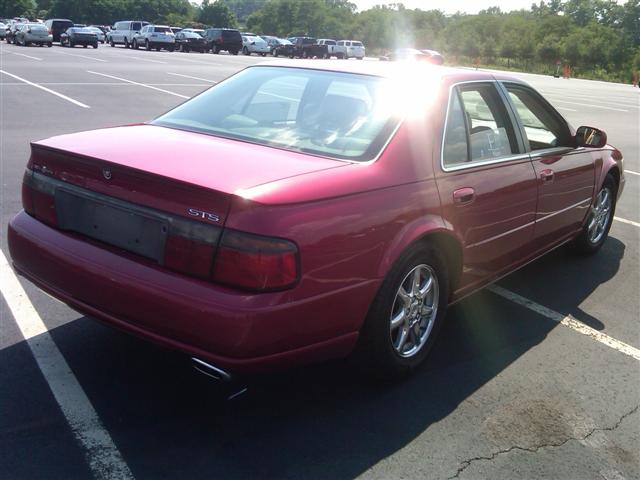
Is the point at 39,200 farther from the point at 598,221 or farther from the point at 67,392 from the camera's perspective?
the point at 598,221

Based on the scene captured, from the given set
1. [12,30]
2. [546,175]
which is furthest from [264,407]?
[12,30]

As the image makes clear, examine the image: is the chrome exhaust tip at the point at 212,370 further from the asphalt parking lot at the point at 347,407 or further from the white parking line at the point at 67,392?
the white parking line at the point at 67,392

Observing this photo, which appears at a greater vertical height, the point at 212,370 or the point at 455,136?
the point at 455,136

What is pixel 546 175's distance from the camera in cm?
463

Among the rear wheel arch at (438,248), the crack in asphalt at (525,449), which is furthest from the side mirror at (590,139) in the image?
the crack in asphalt at (525,449)

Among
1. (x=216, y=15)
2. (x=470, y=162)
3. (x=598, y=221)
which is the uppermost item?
(x=216, y=15)

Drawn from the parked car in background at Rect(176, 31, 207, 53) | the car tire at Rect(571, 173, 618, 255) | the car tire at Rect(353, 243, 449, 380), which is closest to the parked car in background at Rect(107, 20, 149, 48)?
the parked car in background at Rect(176, 31, 207, 53)

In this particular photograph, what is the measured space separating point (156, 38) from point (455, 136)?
48097 millimetres

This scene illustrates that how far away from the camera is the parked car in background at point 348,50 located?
54844 millimetres

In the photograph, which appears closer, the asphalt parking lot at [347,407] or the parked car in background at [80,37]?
the asphalt parking lot at [347,407]

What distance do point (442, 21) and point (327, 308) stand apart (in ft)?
375

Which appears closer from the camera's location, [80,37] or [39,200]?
[39,200]

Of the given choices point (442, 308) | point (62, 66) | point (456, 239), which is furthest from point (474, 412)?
point (62, 66)

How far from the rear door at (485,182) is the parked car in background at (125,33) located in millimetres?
50799
